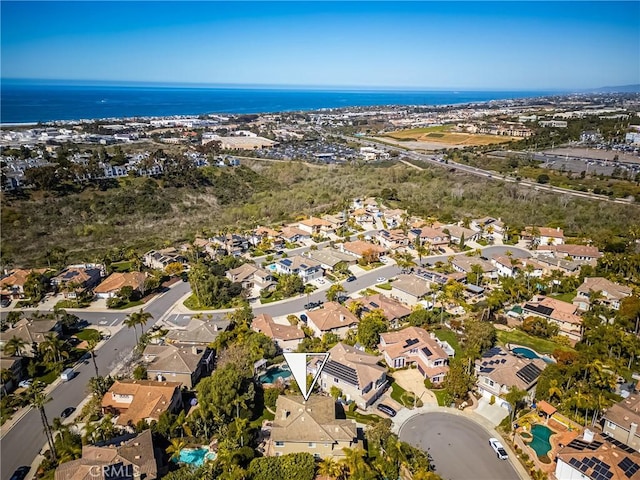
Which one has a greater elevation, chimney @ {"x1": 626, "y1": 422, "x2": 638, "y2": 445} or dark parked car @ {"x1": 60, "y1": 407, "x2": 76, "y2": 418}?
chimney @ {"x1": 626, "y1": 422, "x2": 638, "y2": 445}

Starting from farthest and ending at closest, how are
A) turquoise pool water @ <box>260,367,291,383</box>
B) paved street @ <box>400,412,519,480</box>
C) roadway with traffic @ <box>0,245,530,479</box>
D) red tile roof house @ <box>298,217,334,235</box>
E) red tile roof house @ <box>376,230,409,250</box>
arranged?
red tile roof house @ <box>298,217,334,235</box> → red tile roof house @ <box>376,230,409,250</box> → turquoise pool water @ <box>260,367,291,383</box> → roadway with traffic @ <box>0,245,530,479</box> → paved street @ <box>400,412,519,480</box>

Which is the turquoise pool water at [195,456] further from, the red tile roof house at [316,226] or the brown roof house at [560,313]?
the red tile roof house at [316,226]

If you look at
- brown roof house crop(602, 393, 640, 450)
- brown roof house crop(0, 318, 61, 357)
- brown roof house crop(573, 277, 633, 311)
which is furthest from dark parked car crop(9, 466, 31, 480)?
brown roof house crop(573, 277, 633, 311)

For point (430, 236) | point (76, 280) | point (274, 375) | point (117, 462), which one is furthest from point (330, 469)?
point (430, 236)

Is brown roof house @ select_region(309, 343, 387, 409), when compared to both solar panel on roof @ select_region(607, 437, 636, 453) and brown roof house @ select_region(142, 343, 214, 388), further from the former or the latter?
solar panel on roof @ select_region(607, 437, 636, 453)

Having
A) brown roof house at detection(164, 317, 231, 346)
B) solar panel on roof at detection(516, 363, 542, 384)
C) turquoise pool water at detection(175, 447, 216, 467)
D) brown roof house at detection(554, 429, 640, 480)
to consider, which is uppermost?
brown roof house at detection(554, 429, 640, 480)

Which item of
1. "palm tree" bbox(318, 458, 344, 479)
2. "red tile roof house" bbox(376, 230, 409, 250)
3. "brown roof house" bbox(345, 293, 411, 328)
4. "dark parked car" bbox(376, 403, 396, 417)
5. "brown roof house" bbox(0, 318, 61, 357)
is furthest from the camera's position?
"red tile roof house" bbox(376, 230, 409, 250)

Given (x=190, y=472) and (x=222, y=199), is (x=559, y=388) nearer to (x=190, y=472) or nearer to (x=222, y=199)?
(x=190, y=472)
